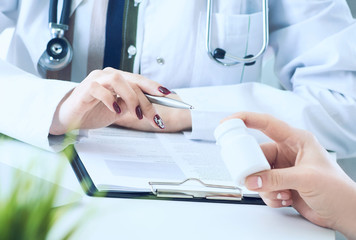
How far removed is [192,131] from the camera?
92 centimetres

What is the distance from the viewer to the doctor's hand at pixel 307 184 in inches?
20.6

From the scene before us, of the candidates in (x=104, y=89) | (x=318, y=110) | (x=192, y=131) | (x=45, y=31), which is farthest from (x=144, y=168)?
(x=45, y=31)

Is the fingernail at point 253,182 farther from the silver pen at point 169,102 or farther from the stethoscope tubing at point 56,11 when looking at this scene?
the stethoscope tubing at point 56,11

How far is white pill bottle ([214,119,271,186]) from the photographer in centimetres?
48

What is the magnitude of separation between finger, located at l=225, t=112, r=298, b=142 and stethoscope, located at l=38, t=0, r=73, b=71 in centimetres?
59

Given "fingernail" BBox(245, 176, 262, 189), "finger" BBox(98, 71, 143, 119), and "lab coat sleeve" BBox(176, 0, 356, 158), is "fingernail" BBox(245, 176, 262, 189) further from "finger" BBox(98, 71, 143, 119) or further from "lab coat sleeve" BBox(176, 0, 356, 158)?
"lab coat sleeve" BBox(176, 0, 356, 158)

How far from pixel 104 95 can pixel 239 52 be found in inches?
Answer: 21.6

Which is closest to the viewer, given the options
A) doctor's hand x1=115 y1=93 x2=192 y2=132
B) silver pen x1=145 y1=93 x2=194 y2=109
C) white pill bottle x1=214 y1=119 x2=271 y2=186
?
white pill bottle x1=214 y1=119 x2=271 y2=186

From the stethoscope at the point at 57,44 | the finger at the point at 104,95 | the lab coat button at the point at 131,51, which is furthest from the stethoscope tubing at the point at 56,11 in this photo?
the finger at the point at 104,95

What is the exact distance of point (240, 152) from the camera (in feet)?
1.56

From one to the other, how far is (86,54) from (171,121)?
0.31 metres

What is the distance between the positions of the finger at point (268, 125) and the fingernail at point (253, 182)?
0.09 m

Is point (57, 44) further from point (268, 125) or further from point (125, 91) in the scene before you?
point (268, 125)

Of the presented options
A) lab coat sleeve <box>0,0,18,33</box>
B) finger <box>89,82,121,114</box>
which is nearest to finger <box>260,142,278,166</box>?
finger <box>89,82,121,114</box>
